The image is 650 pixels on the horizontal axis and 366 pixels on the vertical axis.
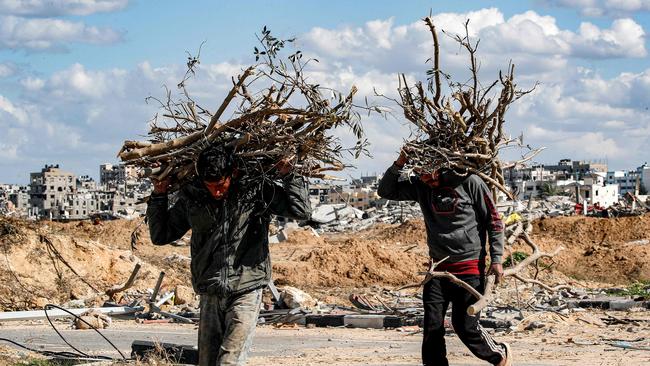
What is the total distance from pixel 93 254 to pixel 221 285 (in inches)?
666

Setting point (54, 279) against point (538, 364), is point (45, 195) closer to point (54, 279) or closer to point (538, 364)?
point (54, 279)

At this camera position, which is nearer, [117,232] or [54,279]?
[54,279]

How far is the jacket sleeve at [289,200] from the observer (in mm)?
7320

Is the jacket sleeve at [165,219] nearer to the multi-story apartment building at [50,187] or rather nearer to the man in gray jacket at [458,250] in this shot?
the man in gray jacket at [458,250]

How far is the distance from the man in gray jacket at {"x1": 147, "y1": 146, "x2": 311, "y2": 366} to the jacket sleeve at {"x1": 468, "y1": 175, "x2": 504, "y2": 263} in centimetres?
193

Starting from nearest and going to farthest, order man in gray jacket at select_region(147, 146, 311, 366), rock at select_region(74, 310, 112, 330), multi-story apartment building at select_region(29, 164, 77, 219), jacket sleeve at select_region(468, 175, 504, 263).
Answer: man in gray jacket at select_region(147, 146, 311, 366) < jacket sleeve at select_region(468, 175, 504, 263) < rock at select_region(74, 310, 112, 330) < multi-story apartment building at select_region(29, 164, 77, 219)

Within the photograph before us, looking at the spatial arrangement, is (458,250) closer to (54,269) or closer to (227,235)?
(227,235)

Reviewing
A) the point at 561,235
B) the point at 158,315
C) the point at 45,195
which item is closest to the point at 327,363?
the point at 158,315

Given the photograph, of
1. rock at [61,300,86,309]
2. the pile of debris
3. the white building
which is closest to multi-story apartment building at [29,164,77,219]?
the white building

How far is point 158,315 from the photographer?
16719 millimetres

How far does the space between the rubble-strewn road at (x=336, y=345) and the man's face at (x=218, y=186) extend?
413cm

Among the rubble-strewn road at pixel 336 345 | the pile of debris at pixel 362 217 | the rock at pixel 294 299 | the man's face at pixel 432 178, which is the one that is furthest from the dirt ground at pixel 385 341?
the pile of debris at pixel 362 217

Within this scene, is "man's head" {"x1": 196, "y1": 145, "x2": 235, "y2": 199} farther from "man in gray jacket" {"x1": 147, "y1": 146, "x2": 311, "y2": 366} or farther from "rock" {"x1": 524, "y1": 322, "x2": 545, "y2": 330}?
"rock" {"x1": 524, "y1": 322, "x2": 545, "y2": 330}

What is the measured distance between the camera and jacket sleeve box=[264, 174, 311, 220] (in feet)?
24.0
